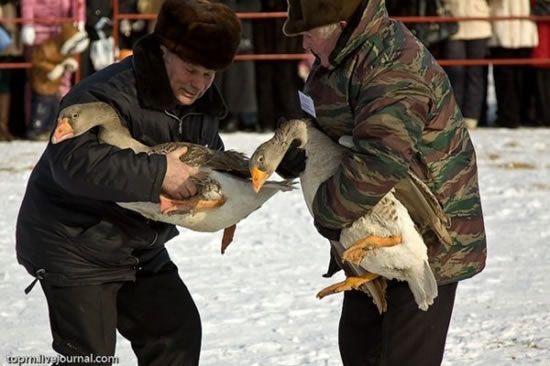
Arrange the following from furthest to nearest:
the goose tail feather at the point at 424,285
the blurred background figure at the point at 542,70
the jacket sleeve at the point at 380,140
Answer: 1. the blurred background figure at the point at 542,70
2. the goose tail feather at the point at 424,285
3. the jacket sleeve at the point at 380,140

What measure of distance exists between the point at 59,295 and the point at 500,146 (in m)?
8.31

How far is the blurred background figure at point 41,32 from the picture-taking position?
12.9 metres

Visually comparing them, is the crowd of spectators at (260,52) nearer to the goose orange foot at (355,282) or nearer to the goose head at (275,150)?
the goose head at (275,150)

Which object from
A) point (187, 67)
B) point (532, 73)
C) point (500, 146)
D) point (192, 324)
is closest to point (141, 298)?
point (192, 324)

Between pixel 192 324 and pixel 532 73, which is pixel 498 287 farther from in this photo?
pixel 532 73

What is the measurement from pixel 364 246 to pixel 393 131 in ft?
1.45

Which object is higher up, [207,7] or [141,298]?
[207,7]

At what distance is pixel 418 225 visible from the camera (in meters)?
4.31

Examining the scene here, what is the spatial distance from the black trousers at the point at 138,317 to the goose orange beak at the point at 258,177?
760mm

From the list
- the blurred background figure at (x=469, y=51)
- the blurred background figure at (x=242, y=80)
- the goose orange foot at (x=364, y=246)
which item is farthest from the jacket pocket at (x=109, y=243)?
the blurred background figure at (x=469, y=51)

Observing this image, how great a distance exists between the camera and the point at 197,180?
455 centimetres

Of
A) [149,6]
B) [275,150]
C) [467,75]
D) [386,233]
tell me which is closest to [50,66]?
[149,6]

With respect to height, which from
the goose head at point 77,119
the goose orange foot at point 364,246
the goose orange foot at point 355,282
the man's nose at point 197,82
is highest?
the man's nose at point 197,82

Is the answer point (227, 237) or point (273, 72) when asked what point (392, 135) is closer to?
point (227, 237)
